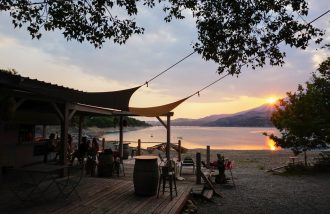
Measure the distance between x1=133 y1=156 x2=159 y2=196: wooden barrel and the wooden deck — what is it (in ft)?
0.51

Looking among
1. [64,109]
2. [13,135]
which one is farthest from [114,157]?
[13,135]

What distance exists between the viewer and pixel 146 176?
7.33 metres

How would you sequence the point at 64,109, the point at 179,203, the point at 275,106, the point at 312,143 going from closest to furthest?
the point at 179,203 → the point at 64,109 → the point at 312,143 → the point at 275,106

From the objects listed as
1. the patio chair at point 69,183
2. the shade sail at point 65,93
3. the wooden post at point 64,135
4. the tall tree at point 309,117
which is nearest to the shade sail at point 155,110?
the patio chair at point 69,183

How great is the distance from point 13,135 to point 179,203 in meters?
7.18

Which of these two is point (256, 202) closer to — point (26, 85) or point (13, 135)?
point (26, 85)

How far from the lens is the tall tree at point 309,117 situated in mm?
14945

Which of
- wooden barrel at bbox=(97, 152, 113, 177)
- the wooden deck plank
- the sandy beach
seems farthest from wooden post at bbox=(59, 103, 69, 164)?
the sandy beach

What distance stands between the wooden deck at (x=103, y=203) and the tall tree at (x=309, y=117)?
361 inches

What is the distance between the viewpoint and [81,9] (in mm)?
6301

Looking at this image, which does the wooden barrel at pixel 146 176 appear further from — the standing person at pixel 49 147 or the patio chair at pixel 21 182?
the standing person at pixel 49 147

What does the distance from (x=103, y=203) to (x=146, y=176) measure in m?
1.18

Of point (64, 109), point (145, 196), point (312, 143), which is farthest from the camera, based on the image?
point (312, 143)

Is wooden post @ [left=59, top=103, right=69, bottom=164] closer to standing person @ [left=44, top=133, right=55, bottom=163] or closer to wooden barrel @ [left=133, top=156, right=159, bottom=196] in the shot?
wooden barrel @ [left=133, top=156, right=159, bottom=196]
